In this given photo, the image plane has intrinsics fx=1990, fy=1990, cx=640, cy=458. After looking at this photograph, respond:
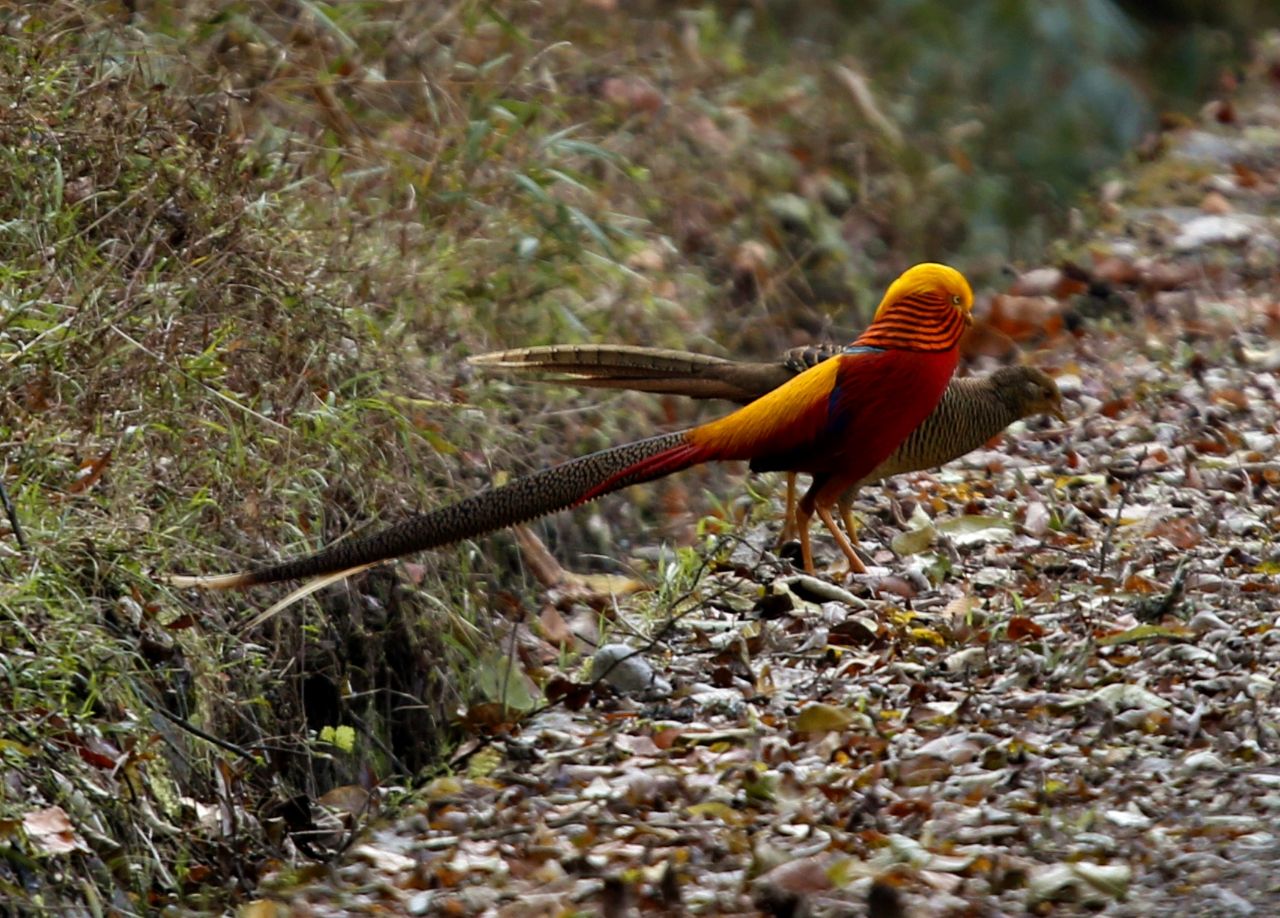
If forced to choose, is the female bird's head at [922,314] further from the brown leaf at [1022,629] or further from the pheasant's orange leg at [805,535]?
the brown leaf at [1022,629]

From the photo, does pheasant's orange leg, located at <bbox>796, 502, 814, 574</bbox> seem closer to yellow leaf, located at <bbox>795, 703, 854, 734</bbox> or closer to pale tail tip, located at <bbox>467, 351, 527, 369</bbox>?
pale tail tip, located at <bbox>467, 351, 527, 369</bbox>

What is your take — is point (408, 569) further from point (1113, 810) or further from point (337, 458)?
point (1113, 810)

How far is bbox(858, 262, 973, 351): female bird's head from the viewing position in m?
4.97

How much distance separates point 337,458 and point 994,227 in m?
5.22

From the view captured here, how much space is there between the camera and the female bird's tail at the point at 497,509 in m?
4.25

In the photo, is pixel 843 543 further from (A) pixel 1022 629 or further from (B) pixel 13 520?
(B) pixel 13 520

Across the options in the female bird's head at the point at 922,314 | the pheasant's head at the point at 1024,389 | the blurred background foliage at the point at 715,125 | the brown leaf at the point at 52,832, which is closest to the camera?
the brown leaf at the point at 52,832

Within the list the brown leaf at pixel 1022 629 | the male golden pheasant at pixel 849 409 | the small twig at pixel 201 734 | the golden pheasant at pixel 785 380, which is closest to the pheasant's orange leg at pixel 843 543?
the male golden pheasant at pixel 849 409

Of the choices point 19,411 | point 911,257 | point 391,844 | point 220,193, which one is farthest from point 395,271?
point 911,257

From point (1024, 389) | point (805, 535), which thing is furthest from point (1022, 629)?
point (1024, 389)

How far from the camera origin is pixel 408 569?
201 inches

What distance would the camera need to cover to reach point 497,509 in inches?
175

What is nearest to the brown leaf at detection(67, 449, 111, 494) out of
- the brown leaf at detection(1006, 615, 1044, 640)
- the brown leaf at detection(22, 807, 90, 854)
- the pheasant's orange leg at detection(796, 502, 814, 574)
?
the brown leaf at detection(22, 807, 90, 854)

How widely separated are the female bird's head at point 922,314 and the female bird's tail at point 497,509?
57 cm
